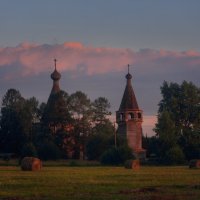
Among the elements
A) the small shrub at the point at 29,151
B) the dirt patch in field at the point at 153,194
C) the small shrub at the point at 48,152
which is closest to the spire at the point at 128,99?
the small shrub at the point at 48,152

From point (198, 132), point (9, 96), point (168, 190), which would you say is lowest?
point (168, 190)

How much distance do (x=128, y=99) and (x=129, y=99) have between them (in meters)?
0.17

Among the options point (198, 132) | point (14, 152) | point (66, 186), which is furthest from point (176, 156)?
point (66, 186)

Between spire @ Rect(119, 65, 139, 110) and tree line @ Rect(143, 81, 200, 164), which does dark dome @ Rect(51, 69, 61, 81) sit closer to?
spire @ Rect(119, 65, 139, 110)

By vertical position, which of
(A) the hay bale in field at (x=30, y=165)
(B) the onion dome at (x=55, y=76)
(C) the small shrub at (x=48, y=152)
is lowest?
(A) the hay bale in field at (x=30, y=165)

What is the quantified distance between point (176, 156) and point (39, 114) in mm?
40574

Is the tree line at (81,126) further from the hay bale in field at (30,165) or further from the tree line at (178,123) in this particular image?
the hay bale in field at (30,165)

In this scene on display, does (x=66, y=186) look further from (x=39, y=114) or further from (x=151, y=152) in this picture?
(x=39, y=114)

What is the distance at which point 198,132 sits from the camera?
100 m

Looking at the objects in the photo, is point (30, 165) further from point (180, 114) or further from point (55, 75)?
point (55, 75)

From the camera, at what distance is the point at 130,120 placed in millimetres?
105000

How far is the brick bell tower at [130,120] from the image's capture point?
10369cm

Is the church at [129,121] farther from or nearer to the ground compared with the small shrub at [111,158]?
farther from the ground

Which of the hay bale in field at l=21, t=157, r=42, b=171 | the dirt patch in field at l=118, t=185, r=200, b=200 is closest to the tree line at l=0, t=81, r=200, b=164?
the hay bale in field at l=21, t=157, r=42, b=171
